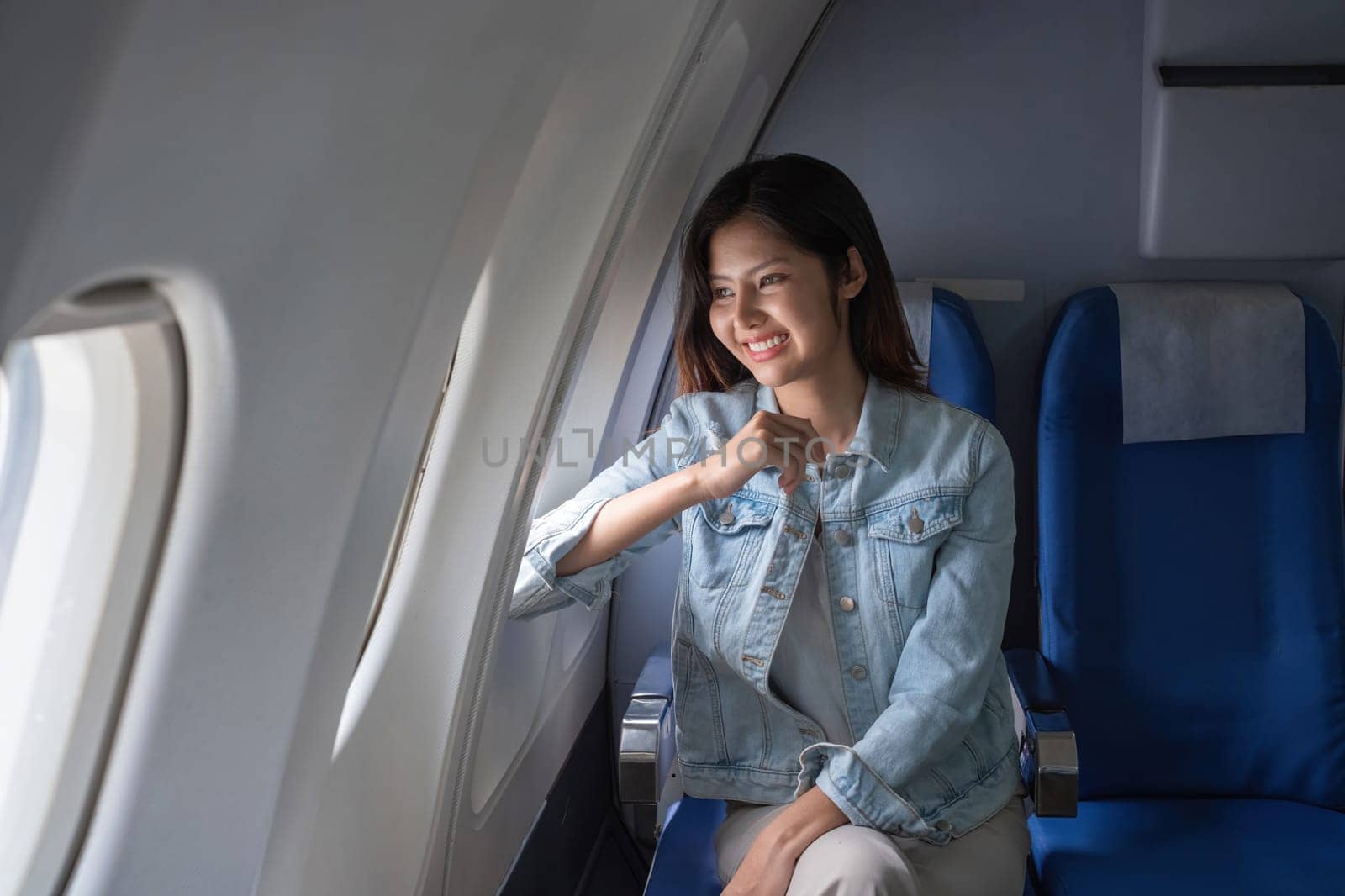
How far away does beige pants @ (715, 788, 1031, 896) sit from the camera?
141 cm

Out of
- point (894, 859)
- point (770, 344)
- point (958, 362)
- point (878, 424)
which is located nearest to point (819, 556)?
point (878, 424)

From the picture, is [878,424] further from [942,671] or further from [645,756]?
[645,756]

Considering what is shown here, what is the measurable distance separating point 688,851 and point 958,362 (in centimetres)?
102

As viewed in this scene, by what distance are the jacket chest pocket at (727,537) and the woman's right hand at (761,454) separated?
0.11 m

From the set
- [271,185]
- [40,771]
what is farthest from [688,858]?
[271,185]

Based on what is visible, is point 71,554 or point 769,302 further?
point 769,302

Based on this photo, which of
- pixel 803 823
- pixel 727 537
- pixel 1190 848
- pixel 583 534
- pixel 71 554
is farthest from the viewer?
pixel 1190 848

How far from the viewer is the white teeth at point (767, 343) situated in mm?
1636

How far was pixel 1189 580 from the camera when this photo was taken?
2109 millimetres

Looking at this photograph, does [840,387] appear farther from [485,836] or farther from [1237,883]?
[1237,883]

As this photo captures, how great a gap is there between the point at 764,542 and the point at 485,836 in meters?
0.62

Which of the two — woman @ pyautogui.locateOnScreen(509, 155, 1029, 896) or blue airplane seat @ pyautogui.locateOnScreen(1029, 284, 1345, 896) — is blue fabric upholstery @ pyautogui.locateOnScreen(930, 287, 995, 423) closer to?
blue airplane seat @ pyautogui.locateOnScreen(1029, 284, 1345, 896)

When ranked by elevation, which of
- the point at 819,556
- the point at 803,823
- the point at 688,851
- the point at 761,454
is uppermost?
the point at 761,454

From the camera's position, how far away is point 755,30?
1.77 metres
